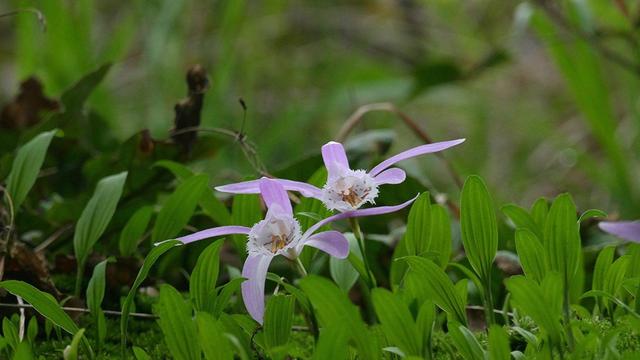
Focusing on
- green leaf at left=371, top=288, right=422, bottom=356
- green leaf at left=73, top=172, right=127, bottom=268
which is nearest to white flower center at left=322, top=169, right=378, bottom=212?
green leaf at left=371, top=288, right=422, bottom=356

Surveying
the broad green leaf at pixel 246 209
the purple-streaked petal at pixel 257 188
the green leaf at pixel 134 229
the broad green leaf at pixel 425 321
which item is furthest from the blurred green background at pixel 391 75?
the broad green leaf at pixel 425 321

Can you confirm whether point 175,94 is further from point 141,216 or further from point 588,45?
point 141,216

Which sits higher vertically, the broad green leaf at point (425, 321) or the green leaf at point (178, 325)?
the broad green leaf at point (425, 321)

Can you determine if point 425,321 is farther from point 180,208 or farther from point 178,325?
point 180,208

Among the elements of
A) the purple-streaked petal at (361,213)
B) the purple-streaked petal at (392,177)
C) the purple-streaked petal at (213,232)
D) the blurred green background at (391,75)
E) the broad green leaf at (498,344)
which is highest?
the purple-streaked petal at (392,177)

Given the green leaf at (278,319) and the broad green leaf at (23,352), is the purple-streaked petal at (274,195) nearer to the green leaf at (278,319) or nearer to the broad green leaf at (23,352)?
the green leaf at (278,319)

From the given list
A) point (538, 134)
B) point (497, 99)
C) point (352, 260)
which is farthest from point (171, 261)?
point (497, 99)

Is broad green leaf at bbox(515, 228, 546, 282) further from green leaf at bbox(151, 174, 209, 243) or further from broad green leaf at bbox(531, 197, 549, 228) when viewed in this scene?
green leaf at bbox(151, 174, 209, 243)
